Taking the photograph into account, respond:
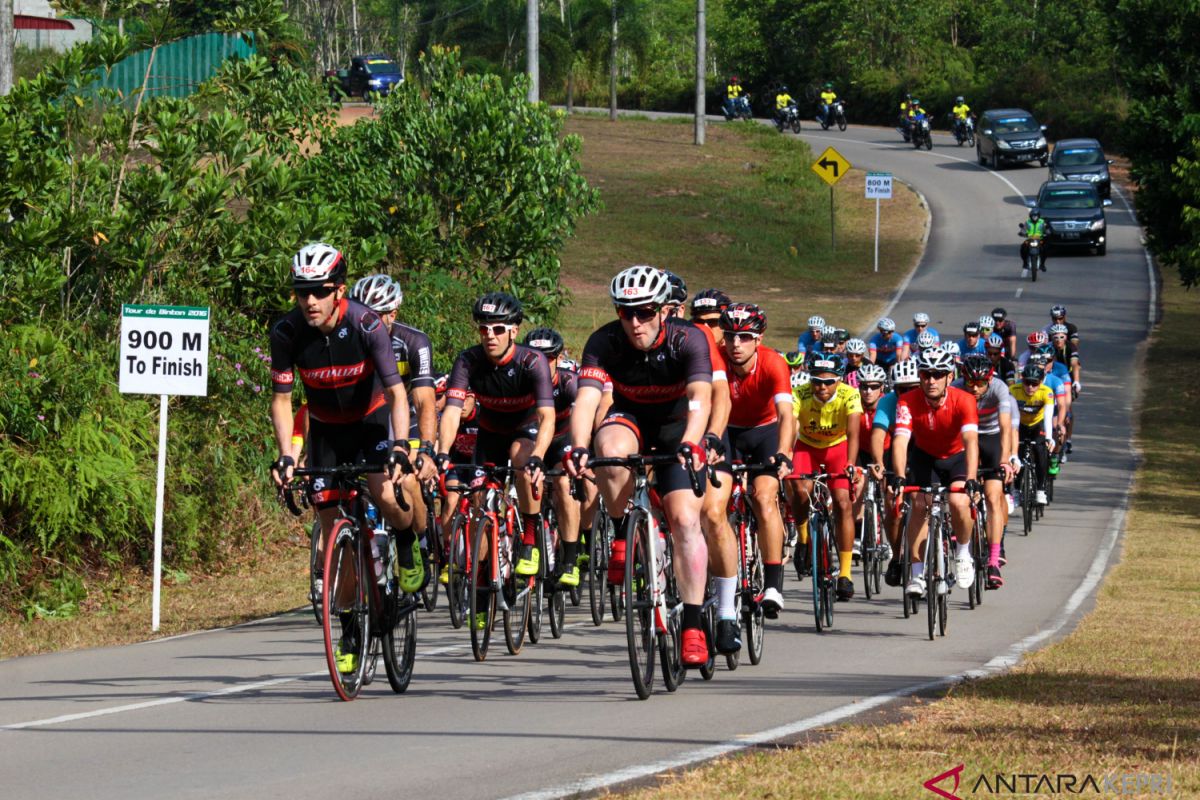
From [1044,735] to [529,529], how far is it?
4.50m

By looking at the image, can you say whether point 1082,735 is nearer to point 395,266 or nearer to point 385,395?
point 385,395

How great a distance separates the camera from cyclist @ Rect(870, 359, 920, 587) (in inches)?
579

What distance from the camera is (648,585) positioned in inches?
374

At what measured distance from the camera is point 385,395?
994 centimetres

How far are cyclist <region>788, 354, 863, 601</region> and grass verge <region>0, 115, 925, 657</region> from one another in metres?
4.64

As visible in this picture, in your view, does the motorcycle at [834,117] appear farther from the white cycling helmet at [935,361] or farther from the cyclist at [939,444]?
the white cycling helmet at [935,361]

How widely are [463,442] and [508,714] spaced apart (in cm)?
545

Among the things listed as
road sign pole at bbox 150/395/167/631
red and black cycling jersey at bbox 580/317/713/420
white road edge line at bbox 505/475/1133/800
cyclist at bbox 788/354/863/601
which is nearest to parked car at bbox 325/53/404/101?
road sign pole at bbox 150/395/167/631

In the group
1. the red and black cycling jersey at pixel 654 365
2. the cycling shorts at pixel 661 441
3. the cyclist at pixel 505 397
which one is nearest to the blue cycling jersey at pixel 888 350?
the cyclist at pixel 505 397

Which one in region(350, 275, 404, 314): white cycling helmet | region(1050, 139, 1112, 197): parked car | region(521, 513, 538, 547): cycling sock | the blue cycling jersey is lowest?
region(521, 513, 538, 547): cycling sock

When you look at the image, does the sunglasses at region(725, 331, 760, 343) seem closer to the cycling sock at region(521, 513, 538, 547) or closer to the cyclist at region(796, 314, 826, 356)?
the cycling sock at region(521, 513, 538, 547)

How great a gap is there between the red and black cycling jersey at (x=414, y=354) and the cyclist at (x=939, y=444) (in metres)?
4.42

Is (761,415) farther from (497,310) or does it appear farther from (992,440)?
(992,440)

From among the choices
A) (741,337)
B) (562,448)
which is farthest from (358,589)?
(562,448)
